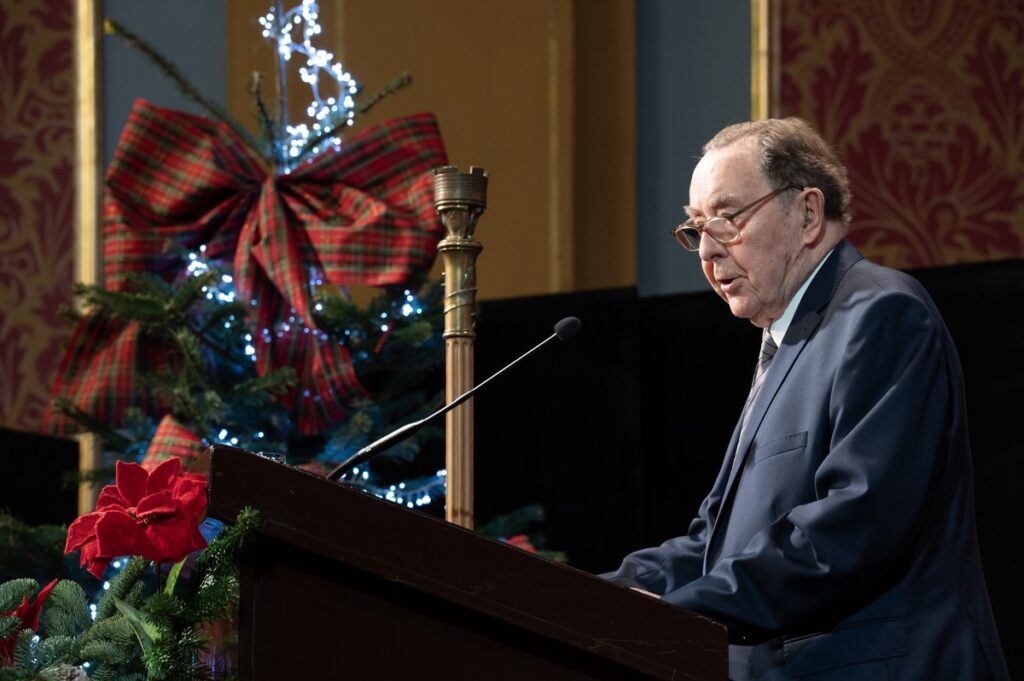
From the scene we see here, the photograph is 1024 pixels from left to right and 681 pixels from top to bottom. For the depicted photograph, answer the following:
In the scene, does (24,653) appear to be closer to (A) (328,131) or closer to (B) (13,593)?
(B) (13,593)

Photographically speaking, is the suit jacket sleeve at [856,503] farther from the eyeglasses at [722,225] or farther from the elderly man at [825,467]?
the eyeglasses at [722,225]

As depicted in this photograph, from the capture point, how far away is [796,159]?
2.10 meters

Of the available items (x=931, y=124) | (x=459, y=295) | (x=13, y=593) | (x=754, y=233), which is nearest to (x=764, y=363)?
(x=754, y=233)

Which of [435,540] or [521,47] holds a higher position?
[521,47]

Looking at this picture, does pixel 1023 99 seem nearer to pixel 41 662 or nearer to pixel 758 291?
pixel 758 291

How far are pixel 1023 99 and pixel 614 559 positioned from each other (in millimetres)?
1773

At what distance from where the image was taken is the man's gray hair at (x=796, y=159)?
6.89ft

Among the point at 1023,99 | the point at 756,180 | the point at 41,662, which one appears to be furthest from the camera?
the point at 1023,99

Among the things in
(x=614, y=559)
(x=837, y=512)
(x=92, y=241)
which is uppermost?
(x=92, y=241)

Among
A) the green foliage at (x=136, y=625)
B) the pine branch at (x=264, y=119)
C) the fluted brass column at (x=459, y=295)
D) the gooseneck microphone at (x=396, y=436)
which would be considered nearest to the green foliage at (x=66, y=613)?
the green foliage at (x=136, y=625)

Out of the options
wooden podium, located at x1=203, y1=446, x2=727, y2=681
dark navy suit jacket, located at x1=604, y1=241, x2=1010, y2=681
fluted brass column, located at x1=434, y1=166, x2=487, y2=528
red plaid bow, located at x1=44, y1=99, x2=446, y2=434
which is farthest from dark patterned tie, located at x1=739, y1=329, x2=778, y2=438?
red plaid bow, located at x1=44, y1=99, x2=446, y2=434

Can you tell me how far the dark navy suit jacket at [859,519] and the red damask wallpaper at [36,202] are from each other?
3.01m

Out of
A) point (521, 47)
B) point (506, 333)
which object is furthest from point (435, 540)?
point (521, 47)

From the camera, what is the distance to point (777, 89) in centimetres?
431
